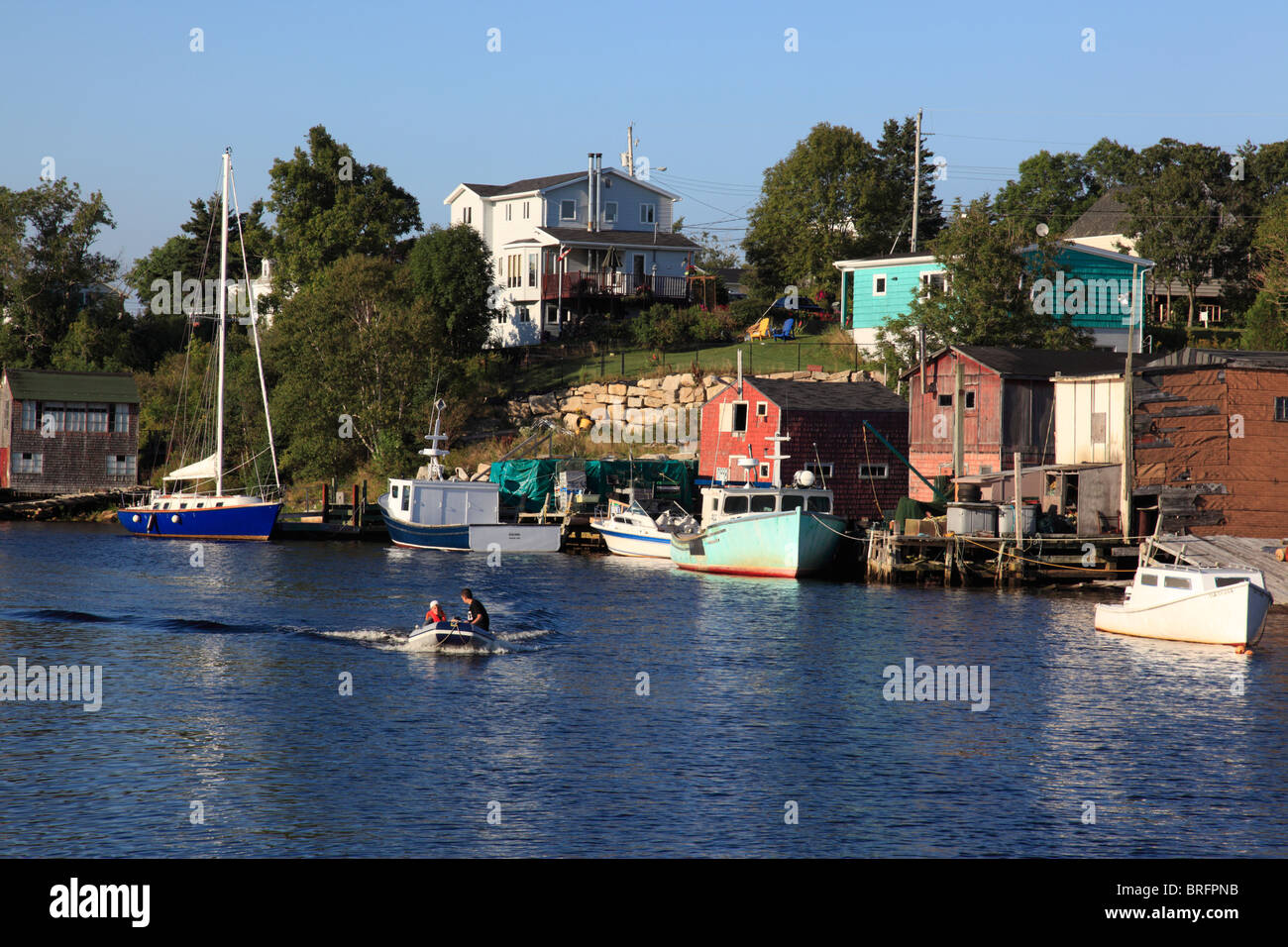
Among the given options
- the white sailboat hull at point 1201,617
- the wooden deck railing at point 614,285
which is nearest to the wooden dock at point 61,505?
the wooden deck railing at point 614,285

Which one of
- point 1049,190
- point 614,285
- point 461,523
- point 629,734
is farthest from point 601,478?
point 1049,190

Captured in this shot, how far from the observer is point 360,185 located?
100125 mm

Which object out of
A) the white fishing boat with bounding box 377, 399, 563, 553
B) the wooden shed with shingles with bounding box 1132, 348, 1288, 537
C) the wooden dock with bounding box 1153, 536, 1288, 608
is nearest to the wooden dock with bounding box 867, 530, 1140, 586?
the wooden shed with shingles with bounding box 1132, 348, 1288, 537

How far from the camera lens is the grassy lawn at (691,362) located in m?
78.2

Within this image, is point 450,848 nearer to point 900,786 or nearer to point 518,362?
point 900,786

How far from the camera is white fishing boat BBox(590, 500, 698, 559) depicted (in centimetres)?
6078

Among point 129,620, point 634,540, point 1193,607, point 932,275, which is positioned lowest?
point 129,620

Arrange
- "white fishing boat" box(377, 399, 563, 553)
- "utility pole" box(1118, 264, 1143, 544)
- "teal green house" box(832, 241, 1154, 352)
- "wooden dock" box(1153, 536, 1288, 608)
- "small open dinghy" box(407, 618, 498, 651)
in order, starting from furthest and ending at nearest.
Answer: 1. "teal green house" box(832, 241, 1154, 352)
2. "white fishing boat" box(377, 399, 563, 553)
3. "utility pole" box(1118, 264, 1143, 544)
4. "wooden dock" box(1153, 536, 1288, 608)
5. "small open dinghy" box(407, 618, 498, 651)

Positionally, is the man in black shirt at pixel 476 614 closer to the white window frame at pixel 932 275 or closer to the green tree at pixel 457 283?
the white window frame at pixel 932 275

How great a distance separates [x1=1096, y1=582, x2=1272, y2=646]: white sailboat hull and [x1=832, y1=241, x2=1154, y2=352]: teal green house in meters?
34.2

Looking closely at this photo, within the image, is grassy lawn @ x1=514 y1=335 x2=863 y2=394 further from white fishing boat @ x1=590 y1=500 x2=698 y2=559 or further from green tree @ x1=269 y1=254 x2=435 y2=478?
white fishing boat @ x1=590 y1=500 x2=698 y2=559

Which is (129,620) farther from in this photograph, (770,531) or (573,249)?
A: (573,249)

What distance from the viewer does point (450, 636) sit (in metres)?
34.9

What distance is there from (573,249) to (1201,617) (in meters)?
63.6
